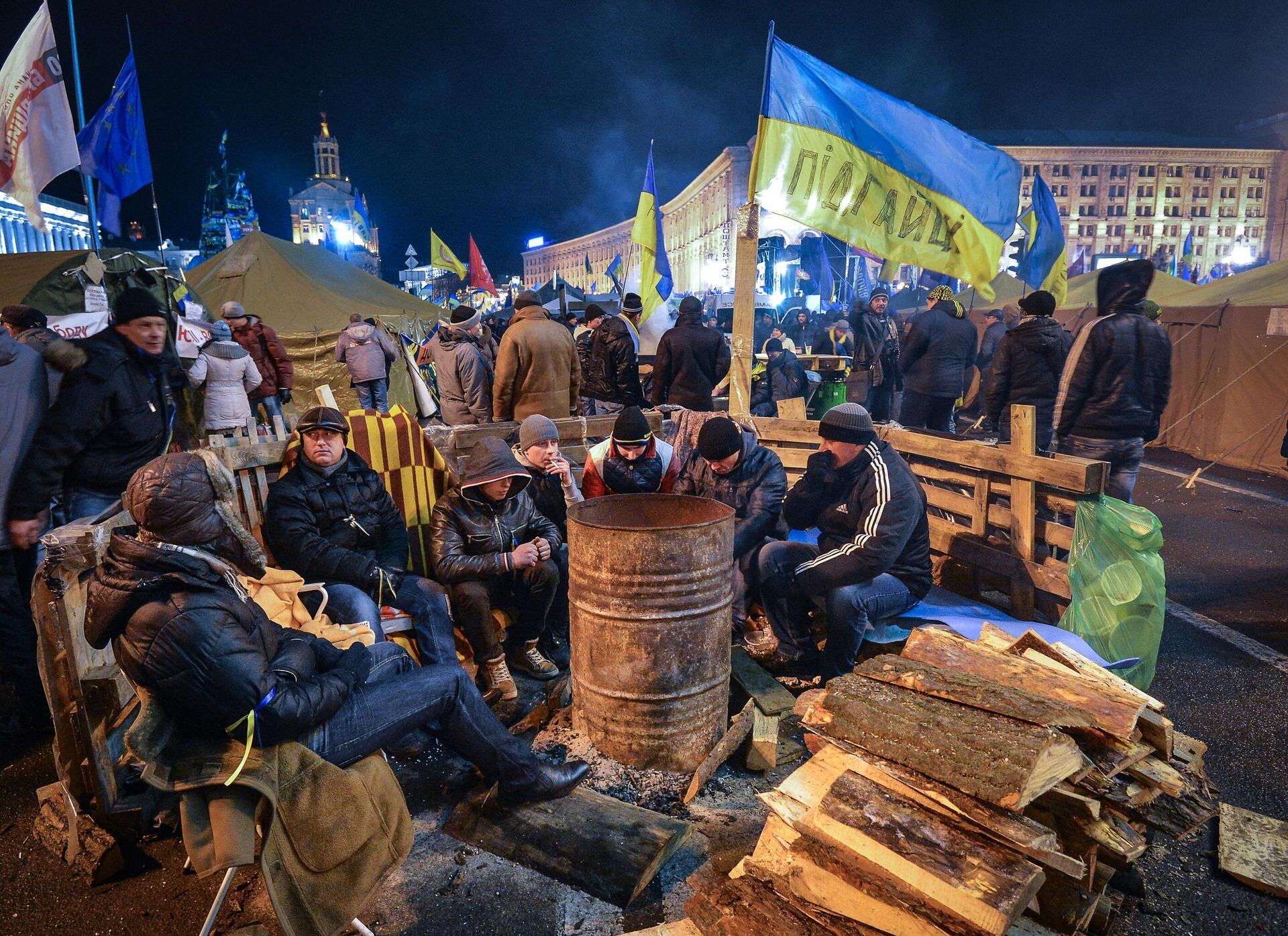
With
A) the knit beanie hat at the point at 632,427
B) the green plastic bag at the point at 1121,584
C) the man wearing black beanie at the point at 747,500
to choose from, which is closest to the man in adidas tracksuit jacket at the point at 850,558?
the man wearing black beanie at the point at 747,500

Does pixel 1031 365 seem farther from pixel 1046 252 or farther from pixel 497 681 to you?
pixel 497 681

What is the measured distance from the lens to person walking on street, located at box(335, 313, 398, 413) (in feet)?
34.3

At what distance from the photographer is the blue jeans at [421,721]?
2631 millimetres

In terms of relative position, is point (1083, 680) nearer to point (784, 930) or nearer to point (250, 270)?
point (784, 930)

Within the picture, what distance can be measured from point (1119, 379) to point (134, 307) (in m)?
6.69

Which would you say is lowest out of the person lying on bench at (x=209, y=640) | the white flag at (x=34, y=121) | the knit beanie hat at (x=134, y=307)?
the person lying on bench at (x=209, y=640)

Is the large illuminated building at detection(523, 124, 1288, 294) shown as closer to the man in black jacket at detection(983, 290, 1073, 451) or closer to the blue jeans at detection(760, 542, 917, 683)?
the man in black jacket at detection(983, 290, 1073, 451)

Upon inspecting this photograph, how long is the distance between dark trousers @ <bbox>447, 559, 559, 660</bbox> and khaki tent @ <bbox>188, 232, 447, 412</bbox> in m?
9.24

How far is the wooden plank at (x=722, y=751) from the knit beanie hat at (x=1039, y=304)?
4847 millimetres

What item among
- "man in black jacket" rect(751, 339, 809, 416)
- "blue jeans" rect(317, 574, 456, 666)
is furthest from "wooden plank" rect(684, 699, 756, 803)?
"man in black jacket" rect(751, 339, 809, 416)

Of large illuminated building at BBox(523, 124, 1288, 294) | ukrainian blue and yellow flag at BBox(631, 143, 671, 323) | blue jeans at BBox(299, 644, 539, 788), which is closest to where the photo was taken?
blue jeans at BBox(299, 644, 539, 788)

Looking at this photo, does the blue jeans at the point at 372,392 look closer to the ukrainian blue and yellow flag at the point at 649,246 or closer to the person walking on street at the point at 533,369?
the ukrainian blue and yellow flag at the point at 649,246

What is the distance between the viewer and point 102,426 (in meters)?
3.98

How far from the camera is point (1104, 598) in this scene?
4324 mm
